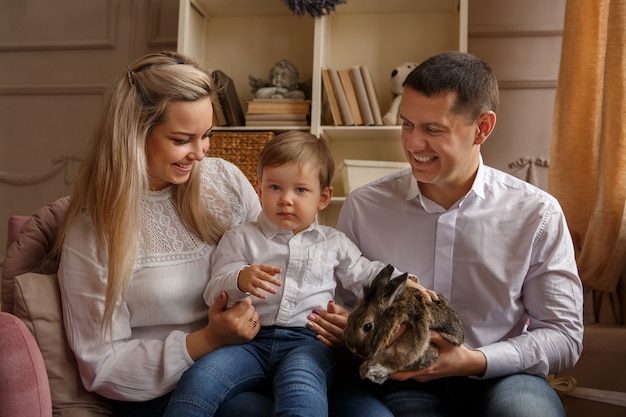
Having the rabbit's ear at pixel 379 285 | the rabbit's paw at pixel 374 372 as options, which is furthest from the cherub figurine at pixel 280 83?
the rabbit's paw at pixel 374 372

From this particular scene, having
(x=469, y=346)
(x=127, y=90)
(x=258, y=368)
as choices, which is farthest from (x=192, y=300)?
(x=469, y=346)

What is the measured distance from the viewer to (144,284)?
1.57 m

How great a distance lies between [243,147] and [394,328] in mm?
1681

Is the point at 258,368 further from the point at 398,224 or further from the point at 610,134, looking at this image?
the point at 610,134

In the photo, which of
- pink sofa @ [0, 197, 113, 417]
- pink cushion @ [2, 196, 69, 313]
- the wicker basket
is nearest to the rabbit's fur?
pink sofa @ [0, 197, 113, 417]

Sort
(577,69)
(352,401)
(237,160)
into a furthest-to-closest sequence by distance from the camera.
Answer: (237,160), (577,69), (352,401)

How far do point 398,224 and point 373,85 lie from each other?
1334mm

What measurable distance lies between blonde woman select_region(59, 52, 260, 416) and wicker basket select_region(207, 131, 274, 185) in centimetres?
112

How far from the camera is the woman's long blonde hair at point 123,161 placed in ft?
5.00

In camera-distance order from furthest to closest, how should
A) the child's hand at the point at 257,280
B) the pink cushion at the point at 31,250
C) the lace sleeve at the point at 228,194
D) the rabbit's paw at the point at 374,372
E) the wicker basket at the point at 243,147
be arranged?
1. the wicker basket at the point at 243,147
2. the lace sleeve at the point at 228,194
3. the pink cushion at the point at 31,250
4. the child's hand at the point at 257,280
5. the rabbit's paw at the point at 374,372

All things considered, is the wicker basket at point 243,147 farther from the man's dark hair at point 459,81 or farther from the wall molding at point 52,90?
the man's dark hair at point 459,81

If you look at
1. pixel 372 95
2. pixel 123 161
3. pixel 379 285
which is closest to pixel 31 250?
pixel 123 161

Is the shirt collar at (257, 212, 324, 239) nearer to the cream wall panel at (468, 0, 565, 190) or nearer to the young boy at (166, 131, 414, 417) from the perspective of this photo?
the young boy at (166, 131, 414, 417)

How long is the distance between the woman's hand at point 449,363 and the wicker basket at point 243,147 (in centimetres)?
155
